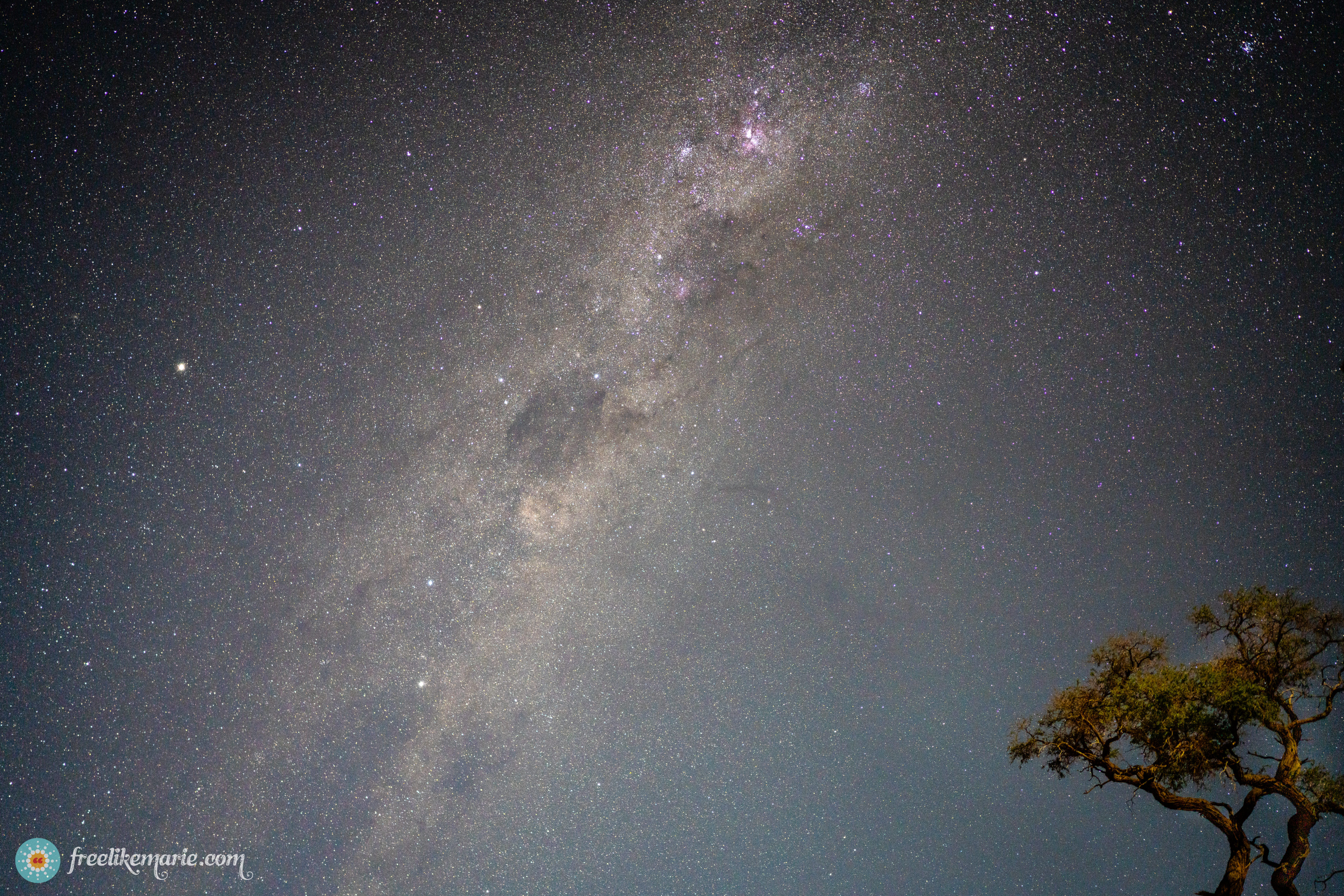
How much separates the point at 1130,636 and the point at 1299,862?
3.74 m

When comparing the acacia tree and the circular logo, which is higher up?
→ the circular logo

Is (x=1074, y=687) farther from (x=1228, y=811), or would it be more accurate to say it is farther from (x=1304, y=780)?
(x=1304, y=780)

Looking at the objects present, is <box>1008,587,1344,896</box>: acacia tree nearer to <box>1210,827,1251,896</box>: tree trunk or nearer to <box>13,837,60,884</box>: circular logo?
<box>1210,827,1251,896</box>: tree trunk

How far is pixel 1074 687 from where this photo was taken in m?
12.7

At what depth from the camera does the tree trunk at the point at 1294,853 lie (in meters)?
10.0

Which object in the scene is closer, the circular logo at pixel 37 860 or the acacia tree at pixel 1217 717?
the acacia tree at pixel 1217 717

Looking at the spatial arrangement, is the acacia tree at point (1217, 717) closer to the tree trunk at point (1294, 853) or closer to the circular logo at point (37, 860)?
the tree trunk at point (1294, 853)

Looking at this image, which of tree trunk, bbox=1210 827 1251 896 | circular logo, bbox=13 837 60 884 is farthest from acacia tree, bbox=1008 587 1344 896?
circular logo, bbox=13 837 60 884

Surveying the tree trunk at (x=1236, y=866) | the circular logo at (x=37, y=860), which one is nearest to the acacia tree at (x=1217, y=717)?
the tree trunk at (x=1236, y=866)

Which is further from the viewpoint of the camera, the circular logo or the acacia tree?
the circular logo

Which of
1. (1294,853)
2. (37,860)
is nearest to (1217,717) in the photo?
(1294,853)

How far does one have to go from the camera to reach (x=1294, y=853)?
10.3m

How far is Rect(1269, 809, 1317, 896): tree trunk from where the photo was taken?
10.0 metres

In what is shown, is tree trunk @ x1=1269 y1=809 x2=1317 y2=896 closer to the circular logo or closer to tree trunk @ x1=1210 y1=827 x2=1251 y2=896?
tree trunk @ x1=1210 y1=827 x2=1251 y2=896
